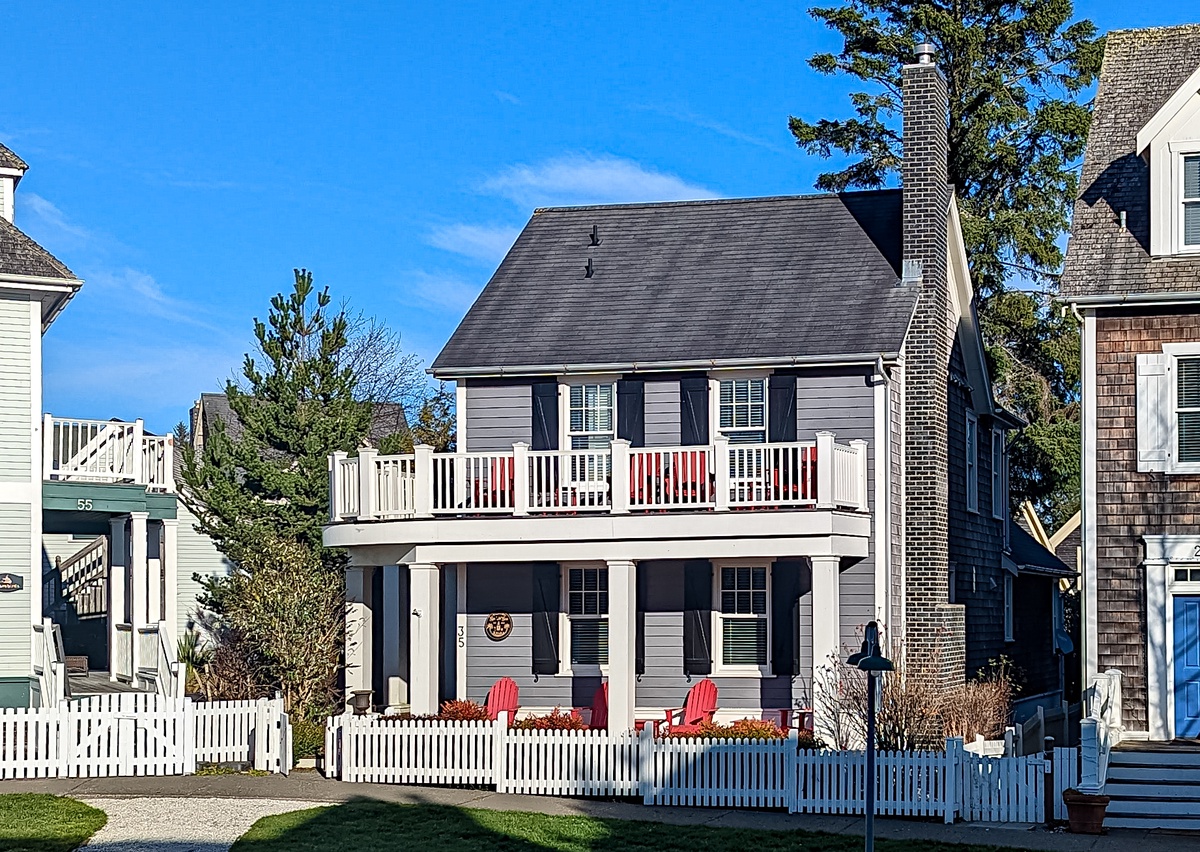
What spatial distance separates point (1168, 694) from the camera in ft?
69.4

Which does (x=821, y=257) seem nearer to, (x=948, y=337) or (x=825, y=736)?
(x=948, y=337)

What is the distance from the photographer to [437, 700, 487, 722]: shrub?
74.2 feet

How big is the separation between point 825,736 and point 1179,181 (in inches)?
333

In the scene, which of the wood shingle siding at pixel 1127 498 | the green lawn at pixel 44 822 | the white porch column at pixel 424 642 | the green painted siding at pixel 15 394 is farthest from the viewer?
the green painted siding at pixel 15 394

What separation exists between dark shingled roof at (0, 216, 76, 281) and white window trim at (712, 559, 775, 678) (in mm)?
10466

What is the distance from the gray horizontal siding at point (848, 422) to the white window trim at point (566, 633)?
3.59 m

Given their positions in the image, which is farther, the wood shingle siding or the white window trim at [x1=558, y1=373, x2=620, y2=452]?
the white window trim at [x1=558, y1=373, x2=620, y2=452]

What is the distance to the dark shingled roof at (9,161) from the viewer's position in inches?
1041

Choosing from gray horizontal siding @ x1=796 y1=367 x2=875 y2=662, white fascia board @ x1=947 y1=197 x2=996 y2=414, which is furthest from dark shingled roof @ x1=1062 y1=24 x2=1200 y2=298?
gray horizontal siding @ x1=796 y1=367 x2=875 y2=662

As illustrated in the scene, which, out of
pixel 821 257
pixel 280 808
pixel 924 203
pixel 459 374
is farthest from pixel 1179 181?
pixel 280 808

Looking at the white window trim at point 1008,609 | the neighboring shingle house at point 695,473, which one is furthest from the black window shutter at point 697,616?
the white window trim at point 1008,609

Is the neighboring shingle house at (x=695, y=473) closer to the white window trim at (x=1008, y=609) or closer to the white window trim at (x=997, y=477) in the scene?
the white window trim at (x=1008, y=609)

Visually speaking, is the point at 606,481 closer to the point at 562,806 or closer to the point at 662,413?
the point at 662,413

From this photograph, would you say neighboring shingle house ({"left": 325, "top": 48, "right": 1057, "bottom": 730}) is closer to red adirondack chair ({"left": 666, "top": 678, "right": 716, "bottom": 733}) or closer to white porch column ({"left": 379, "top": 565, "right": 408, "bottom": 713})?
white porch column ({"left": 379, "top": 565, "right": 408, "bottom": 713})
